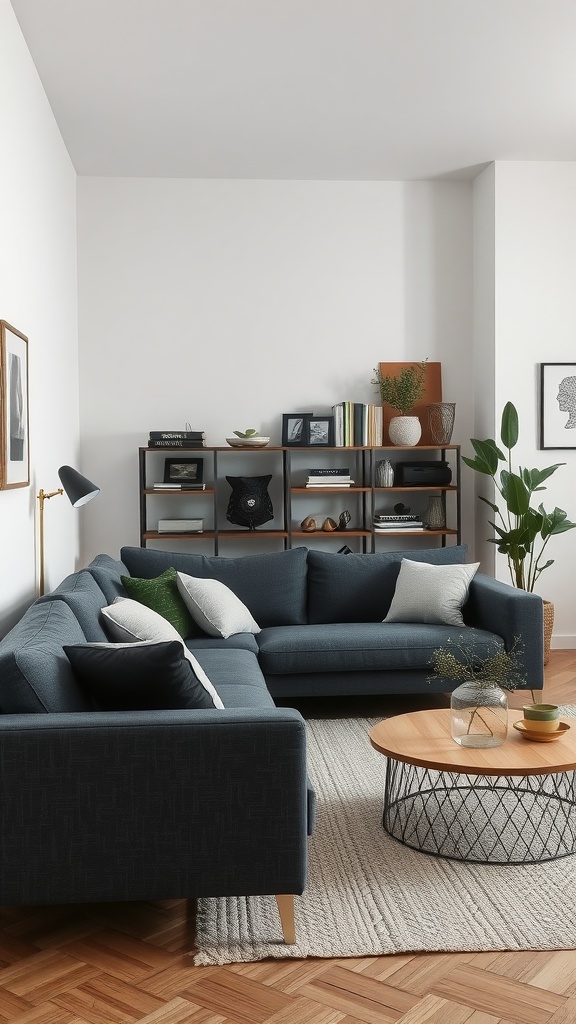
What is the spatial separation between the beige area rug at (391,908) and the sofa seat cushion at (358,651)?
4.19ft

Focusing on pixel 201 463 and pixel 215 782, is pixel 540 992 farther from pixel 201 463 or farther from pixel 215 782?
pixel 201 463

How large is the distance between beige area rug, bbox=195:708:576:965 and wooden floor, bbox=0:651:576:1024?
0.16ft

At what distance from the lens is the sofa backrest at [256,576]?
493 cm

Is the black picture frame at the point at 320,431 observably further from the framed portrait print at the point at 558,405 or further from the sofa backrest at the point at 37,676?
the sofa backrest at the point at 37,676

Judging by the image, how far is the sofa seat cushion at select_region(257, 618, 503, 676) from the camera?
442cm

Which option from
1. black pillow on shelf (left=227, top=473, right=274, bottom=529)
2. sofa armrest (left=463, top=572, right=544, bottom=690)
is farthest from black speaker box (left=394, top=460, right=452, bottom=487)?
sofa armrest (left=463, top=572, right=544, bottom=690)

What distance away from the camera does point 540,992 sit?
218cm

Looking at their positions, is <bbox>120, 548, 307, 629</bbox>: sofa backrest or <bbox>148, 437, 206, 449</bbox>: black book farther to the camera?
<bbox>148, 437, 206, 449</bbox>: black book

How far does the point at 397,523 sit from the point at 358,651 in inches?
67.8

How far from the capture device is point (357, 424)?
19.8ft

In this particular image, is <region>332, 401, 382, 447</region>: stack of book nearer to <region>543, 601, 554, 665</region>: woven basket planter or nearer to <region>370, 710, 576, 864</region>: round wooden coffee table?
<region>543, 601, 554, 665</region>: woven basket planter

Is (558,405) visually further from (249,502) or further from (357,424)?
(249,502)

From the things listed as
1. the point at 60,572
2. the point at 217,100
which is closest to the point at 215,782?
the point at 60,572

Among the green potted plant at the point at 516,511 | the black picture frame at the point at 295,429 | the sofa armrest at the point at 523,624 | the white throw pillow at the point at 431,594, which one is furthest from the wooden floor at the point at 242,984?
the black picture frame at the point at 295,429
